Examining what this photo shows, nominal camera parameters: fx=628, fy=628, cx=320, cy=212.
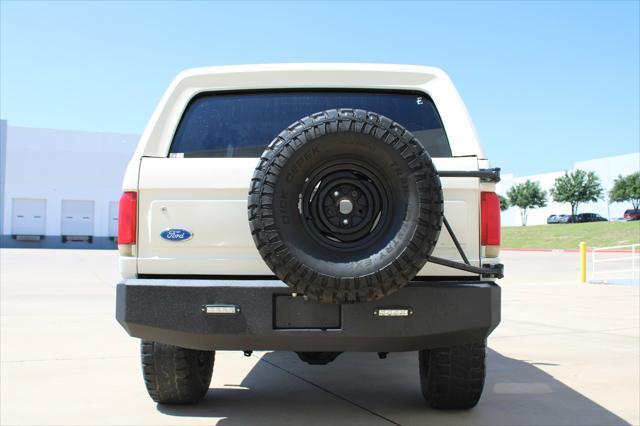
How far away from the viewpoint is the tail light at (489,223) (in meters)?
3.38

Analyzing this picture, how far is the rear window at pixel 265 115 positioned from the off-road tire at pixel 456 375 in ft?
4.03

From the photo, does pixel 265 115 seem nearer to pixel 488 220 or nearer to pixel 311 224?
pixel 311 224

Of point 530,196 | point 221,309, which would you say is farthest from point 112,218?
point 530,196

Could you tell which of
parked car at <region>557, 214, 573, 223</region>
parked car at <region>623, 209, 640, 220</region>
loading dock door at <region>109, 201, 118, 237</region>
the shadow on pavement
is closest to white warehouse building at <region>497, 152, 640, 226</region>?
parked car at <region>557, 214, 573, 223</region>

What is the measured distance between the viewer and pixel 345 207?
2979 mm

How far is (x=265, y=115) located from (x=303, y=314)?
4.04 feet

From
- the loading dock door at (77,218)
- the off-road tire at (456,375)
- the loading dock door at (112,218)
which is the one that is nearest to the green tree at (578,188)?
the loading dock door at (112,218)

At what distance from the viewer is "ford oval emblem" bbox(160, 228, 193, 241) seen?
130 inches

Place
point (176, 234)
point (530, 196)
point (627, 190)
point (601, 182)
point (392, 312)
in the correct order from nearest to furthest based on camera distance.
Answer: point (392, 312) → point (176, 234) → point (627, 190) → point (601, 182) → point (530, 196)

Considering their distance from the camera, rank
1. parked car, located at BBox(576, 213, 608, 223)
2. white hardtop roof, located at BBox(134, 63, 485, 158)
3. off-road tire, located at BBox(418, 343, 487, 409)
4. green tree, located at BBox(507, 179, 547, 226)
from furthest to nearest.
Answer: green tree, located at BBox(507, 179, 547, 226), parked car, located at BBox(576, 213, 608, 223), off-road tire, located at BBox(418, 343, 487, 409), white hardtop roof, located at BBox(134, 63, 485, 158)

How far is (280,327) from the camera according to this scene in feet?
10.3

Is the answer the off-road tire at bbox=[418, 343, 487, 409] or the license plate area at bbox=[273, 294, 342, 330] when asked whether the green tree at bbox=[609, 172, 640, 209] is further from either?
the license plate area at bbox=[273, 294, 342, 330]

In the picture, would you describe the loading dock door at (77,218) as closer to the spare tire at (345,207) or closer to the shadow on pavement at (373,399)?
the shadow on pavement at (373,399)

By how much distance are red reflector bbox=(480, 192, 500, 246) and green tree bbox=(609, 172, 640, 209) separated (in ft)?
267
